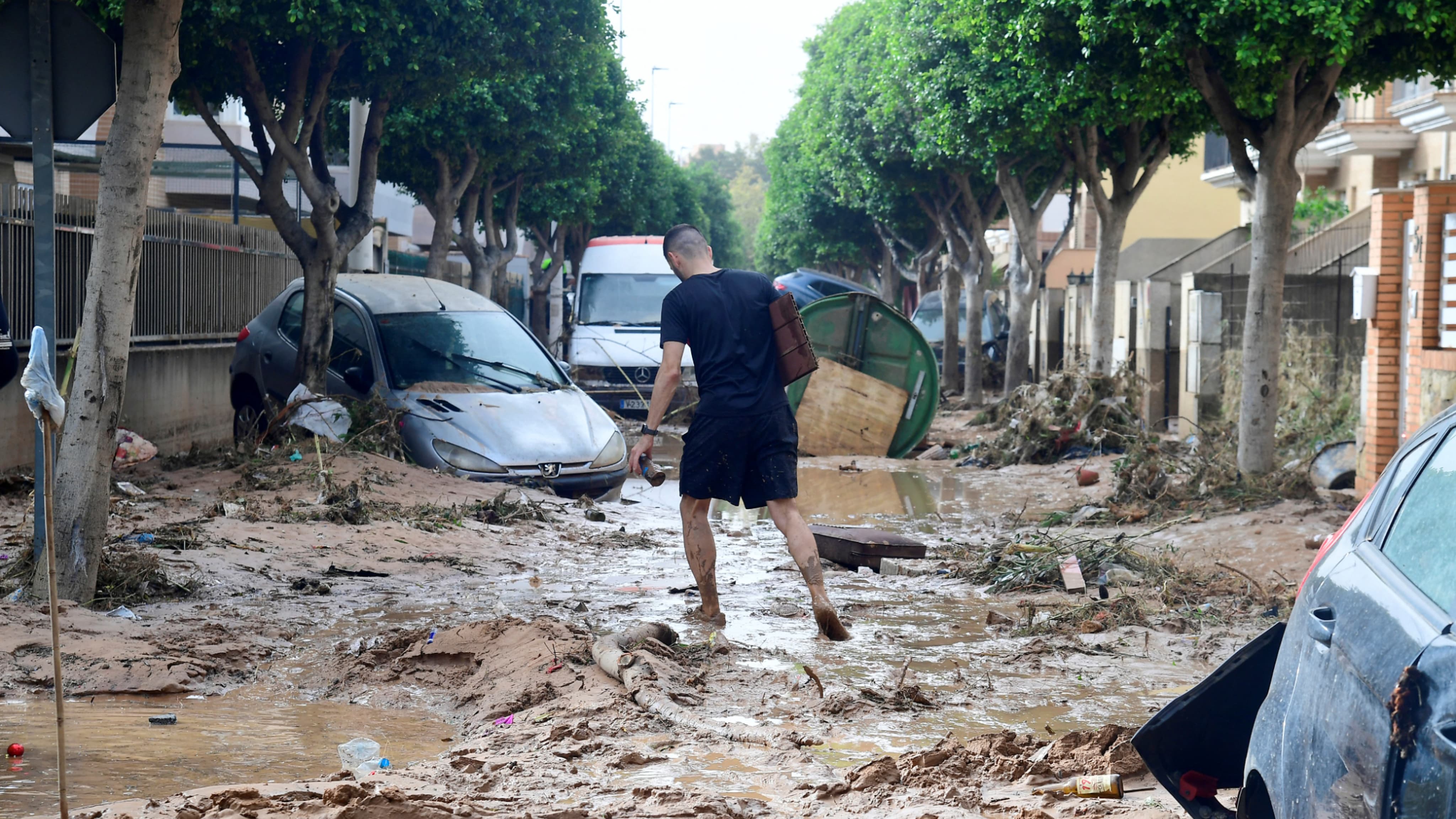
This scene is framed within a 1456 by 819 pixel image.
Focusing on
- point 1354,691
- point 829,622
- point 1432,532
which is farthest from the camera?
point 829,622

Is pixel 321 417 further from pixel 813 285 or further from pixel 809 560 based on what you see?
pixel 813 285

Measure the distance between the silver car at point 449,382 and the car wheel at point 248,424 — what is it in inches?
0.7

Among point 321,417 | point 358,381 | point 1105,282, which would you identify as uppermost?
point 1105,282

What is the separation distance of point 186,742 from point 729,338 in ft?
9.57

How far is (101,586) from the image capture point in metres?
5.99

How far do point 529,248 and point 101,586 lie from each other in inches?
2004

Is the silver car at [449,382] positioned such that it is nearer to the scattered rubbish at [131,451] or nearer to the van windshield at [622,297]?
the scattered rubbish at [131,451]

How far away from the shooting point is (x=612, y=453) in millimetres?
10727

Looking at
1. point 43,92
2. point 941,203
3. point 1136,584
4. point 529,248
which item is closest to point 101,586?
point 43,92

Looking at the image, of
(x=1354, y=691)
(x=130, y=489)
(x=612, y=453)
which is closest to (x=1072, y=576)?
(x=612, y=453)

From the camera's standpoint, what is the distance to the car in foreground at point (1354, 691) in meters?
2.14

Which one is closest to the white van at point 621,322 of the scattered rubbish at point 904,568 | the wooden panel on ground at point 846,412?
the wooden panel on ground at point 846,412

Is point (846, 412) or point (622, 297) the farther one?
point (622, 297)

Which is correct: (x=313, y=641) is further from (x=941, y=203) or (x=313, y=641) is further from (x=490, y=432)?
(x=941, y=203)
